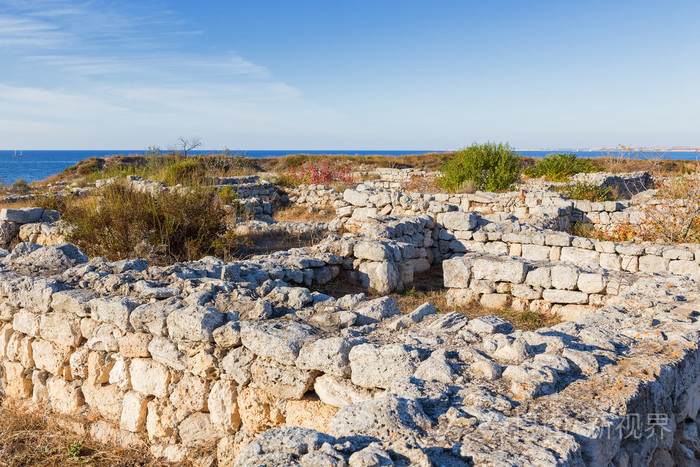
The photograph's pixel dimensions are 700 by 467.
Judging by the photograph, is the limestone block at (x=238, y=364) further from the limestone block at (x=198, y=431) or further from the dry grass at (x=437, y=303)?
the dry grass at (x=437, y=303)

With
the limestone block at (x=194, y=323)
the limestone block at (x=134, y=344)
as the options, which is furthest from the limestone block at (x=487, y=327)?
the limestone block at (x=134, y=344)

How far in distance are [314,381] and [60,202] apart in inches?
415

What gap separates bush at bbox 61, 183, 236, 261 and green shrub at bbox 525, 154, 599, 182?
15.1 meters

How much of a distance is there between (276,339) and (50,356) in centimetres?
246

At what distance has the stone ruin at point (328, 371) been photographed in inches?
83.1

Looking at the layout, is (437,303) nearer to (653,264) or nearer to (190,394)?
(653,264)

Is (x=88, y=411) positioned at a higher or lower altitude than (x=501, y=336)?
lower

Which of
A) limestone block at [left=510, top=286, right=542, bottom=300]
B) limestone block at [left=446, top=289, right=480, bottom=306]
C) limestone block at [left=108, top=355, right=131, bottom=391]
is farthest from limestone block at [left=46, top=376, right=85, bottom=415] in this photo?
limestone block at [left=510, top=286, right=542, bottom=300]

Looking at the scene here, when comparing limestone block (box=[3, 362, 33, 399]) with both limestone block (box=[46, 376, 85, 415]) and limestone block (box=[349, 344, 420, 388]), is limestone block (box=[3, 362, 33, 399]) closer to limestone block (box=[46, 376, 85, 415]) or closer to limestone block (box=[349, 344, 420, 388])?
limestone block (box=[46, 376, 85, 415])

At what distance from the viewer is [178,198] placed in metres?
7.85

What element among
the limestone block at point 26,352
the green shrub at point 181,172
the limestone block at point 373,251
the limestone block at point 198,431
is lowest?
the limestone block at point 198,431

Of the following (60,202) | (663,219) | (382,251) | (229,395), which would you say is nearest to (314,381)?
(229,395)

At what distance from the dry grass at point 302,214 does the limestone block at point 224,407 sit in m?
10.2

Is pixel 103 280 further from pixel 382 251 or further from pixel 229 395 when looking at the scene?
pixel 382 251
